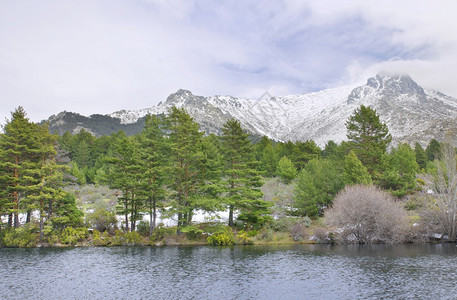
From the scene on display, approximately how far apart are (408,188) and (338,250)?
21.6 metres

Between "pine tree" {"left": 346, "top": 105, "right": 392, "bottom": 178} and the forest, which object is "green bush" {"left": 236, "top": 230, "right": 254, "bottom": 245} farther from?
"pine tree" {"left": 346, "top": 105, "right": 392, "bottom": 178}

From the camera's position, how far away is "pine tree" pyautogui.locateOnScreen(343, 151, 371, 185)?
156ft

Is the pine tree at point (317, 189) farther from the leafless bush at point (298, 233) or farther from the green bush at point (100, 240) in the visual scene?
the green bush at point (100, 240)

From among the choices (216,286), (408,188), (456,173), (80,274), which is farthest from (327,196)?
(80,274)

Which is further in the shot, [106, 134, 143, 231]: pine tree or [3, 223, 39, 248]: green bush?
[106, 134, 143, 231]: pine tree

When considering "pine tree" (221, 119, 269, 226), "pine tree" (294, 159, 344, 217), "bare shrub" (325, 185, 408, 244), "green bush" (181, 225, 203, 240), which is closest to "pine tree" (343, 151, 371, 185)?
"pine tree" (294, 159, 344, 217)

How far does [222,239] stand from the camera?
144 ft

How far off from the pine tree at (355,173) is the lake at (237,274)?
38.3ft

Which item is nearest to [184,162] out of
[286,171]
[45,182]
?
[45,182]

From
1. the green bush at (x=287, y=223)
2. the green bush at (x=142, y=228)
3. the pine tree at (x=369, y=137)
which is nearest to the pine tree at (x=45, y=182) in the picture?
the green bush at (x=142, y=228)

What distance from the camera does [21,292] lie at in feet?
70.7

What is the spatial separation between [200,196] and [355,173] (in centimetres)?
2293

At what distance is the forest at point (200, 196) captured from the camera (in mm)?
42531

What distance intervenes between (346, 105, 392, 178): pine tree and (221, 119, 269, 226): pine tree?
18977mm
